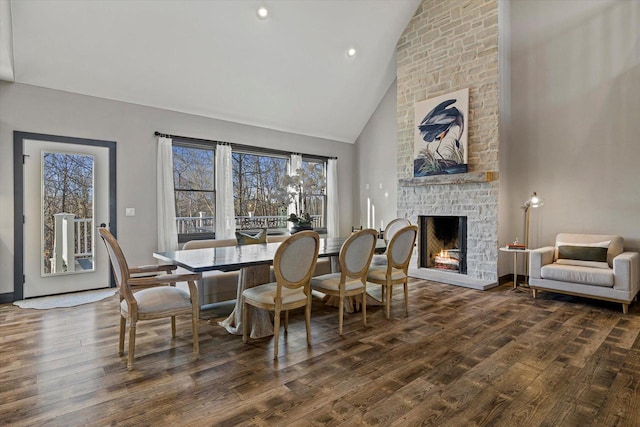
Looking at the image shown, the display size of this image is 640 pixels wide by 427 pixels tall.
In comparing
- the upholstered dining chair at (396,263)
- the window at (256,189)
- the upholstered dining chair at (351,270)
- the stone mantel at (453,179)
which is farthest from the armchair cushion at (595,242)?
the window at (256,189)

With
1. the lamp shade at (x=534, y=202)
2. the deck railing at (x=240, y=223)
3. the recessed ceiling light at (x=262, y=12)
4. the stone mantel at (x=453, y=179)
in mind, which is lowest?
the deck railing at (x=240, y=223)

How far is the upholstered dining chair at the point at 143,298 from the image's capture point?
7.93 feet

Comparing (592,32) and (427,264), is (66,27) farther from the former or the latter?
(592,32)

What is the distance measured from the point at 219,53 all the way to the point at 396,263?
3.93m

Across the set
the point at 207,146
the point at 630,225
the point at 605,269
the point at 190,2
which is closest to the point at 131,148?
the point at 207,146

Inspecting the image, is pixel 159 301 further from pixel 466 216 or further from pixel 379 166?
pixel 379 166

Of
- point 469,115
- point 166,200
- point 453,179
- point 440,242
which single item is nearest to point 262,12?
point 166,200

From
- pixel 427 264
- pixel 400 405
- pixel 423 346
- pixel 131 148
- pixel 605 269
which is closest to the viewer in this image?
pixel 400 405

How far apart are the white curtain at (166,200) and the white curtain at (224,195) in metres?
0.78

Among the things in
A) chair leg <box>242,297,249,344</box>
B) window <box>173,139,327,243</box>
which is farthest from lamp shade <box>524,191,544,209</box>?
chair leg <box>242,297,249,344</box>

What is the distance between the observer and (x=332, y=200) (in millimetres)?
7598

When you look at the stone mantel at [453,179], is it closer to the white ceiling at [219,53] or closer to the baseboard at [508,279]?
the baseboard at [508,279]

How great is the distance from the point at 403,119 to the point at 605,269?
3689mm

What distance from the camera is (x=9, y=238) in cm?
423
